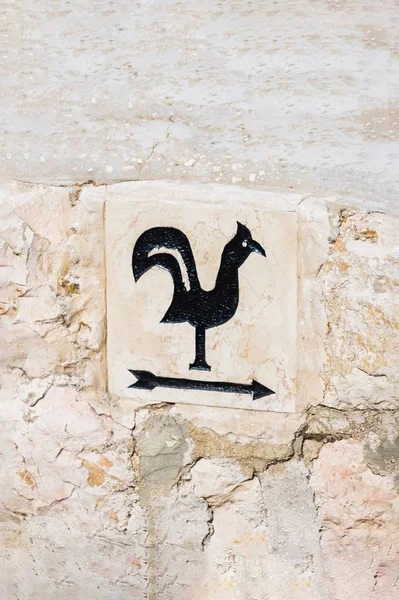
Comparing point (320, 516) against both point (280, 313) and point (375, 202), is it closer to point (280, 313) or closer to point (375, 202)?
point (280, 313)

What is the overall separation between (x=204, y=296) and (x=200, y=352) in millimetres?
92

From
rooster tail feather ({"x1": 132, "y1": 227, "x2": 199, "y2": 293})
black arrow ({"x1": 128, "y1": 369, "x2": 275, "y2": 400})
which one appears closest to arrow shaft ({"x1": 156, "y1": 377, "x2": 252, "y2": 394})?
black arrow ({"x1": 128, "y1": 369, "x2": 275, "y2": 400})

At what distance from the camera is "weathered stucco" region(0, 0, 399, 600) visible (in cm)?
112

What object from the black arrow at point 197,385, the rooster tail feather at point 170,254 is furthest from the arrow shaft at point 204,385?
the rooster tail feather at point 170,254

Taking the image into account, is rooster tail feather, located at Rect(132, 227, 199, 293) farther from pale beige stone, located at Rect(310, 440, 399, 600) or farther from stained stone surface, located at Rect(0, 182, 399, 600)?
pale beige stone, located at Rect(310, 440, 399, 600)

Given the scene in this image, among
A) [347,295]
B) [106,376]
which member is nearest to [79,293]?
[106,376]

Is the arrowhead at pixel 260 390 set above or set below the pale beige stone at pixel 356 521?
above

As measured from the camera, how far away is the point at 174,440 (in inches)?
50.3

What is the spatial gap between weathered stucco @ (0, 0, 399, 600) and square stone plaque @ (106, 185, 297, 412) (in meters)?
0.02

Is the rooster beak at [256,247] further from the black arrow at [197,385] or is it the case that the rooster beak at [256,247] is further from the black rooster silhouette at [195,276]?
the black arrow at [197,385]

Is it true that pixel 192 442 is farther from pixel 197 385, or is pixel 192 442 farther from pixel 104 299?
pixel 104 299

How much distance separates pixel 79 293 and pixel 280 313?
1.11 ft

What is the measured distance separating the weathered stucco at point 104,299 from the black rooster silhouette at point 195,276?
0.07 m

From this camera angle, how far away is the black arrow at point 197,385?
1.21 meters
